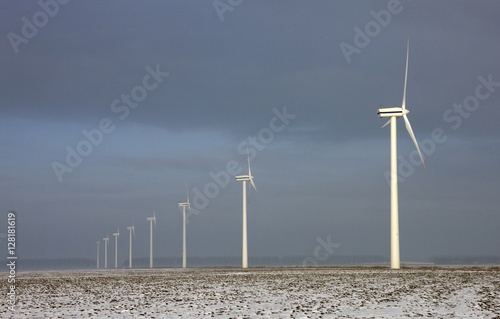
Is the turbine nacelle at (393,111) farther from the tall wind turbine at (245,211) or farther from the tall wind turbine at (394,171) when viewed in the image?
the tall wind turbine at (245,211)

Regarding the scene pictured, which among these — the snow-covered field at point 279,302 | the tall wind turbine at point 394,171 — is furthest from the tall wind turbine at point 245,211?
the snow-covered field at point 279,302

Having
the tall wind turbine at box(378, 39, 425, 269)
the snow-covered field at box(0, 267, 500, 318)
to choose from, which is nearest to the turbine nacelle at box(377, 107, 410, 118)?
the tall wind turbine at box(378, 39, 425, 269)

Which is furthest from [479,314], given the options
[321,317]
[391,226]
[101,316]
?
[391,226]

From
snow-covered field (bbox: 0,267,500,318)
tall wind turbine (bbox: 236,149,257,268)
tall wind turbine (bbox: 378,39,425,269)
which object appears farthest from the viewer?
tall wind turbine (bbox: 236,149,257,268)

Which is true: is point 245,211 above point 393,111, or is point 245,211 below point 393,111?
below

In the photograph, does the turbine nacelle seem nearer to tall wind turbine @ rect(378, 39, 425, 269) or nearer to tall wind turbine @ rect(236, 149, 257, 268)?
tall wind turbine @ rect(378, 39, 425, 269)

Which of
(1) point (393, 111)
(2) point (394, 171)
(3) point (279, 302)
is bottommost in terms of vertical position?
(3) point (279, 302)

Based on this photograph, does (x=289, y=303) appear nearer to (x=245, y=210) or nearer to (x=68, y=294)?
(x=68, y=294)

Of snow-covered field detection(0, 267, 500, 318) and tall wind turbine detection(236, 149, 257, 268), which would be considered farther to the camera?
tall wind turbine detection(236, 149, 257, 268)

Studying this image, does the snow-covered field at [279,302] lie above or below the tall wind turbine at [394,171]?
below

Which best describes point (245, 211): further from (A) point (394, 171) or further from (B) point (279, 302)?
(B) point (279, 302)

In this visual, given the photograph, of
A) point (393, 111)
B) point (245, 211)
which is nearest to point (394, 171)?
point (393, 111)

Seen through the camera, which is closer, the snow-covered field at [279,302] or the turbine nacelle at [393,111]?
the snow-covered field at [279,302]

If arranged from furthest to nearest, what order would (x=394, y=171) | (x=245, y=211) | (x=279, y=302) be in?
(x=245, y=211) < (x=394, y=171) < (x=279, y=302)
